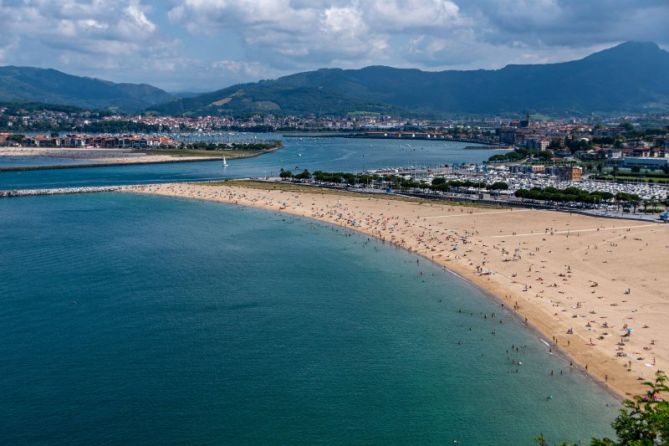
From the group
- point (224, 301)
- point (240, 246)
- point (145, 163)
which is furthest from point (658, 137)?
point (224, 301)

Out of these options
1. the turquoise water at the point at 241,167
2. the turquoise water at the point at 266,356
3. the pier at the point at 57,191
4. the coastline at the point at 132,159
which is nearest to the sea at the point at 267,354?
the turquoise water at the point at 266,356

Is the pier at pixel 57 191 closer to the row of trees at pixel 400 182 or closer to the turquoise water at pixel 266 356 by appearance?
the row of trees at pixel 400 182

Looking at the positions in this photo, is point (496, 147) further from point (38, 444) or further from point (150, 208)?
point (38, 444)

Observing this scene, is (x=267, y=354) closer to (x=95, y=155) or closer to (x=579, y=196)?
(x=579, y=196)

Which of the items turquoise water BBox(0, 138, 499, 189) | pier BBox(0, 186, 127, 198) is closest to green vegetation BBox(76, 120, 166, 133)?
turquoise water BBox(0, 138, 499, 189)

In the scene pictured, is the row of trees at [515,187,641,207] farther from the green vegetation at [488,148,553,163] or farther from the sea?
the green vegetation at [488,148,553,163]

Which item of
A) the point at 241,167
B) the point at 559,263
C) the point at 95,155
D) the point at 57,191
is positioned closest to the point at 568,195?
the point at 559,263
